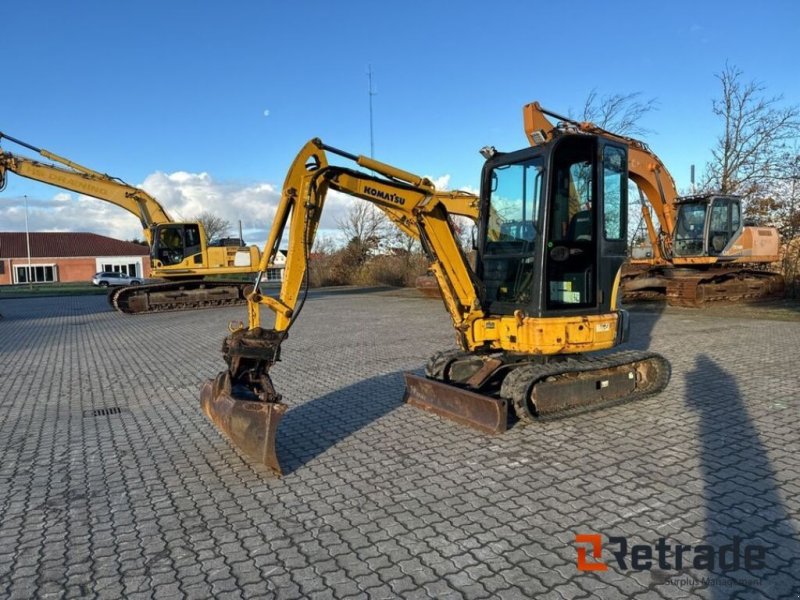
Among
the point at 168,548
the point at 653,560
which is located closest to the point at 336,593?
the point at 168,548

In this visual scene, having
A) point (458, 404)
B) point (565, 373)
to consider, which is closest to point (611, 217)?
point (565, 373)

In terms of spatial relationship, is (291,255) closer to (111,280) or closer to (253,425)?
(253,425)

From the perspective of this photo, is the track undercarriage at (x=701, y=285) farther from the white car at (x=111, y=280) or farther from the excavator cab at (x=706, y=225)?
the white car at (x=111, y=280)

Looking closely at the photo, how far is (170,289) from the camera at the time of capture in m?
19.9

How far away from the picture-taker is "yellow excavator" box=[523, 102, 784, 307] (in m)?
16.3

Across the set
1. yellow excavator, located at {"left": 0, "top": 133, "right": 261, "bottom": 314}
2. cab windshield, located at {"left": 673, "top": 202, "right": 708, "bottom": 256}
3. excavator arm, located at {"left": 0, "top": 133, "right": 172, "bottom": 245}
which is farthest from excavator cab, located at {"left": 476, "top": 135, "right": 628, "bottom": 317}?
excavator arm, located at {"left": 0, "top": 133, "right": 172, "bottom": 245}

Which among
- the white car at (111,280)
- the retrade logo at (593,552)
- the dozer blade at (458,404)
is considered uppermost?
the white car at (111,280)

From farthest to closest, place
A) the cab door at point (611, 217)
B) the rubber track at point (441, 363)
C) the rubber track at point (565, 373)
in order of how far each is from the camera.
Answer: the rubber track at point (441, 363) → the cab door at point (611, 217) → the rubber track at point (565, 373)

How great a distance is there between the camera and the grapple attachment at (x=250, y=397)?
4.51m

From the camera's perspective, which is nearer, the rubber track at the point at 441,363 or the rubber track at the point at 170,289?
the rubber track at the point at 441,363

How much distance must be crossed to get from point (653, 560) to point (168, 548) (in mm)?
2761

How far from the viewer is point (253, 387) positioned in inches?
199

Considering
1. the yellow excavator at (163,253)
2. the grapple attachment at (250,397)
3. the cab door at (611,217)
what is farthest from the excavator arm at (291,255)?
the yellow excavator at (163,253)

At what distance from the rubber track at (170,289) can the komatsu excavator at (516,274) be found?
13501 mm
